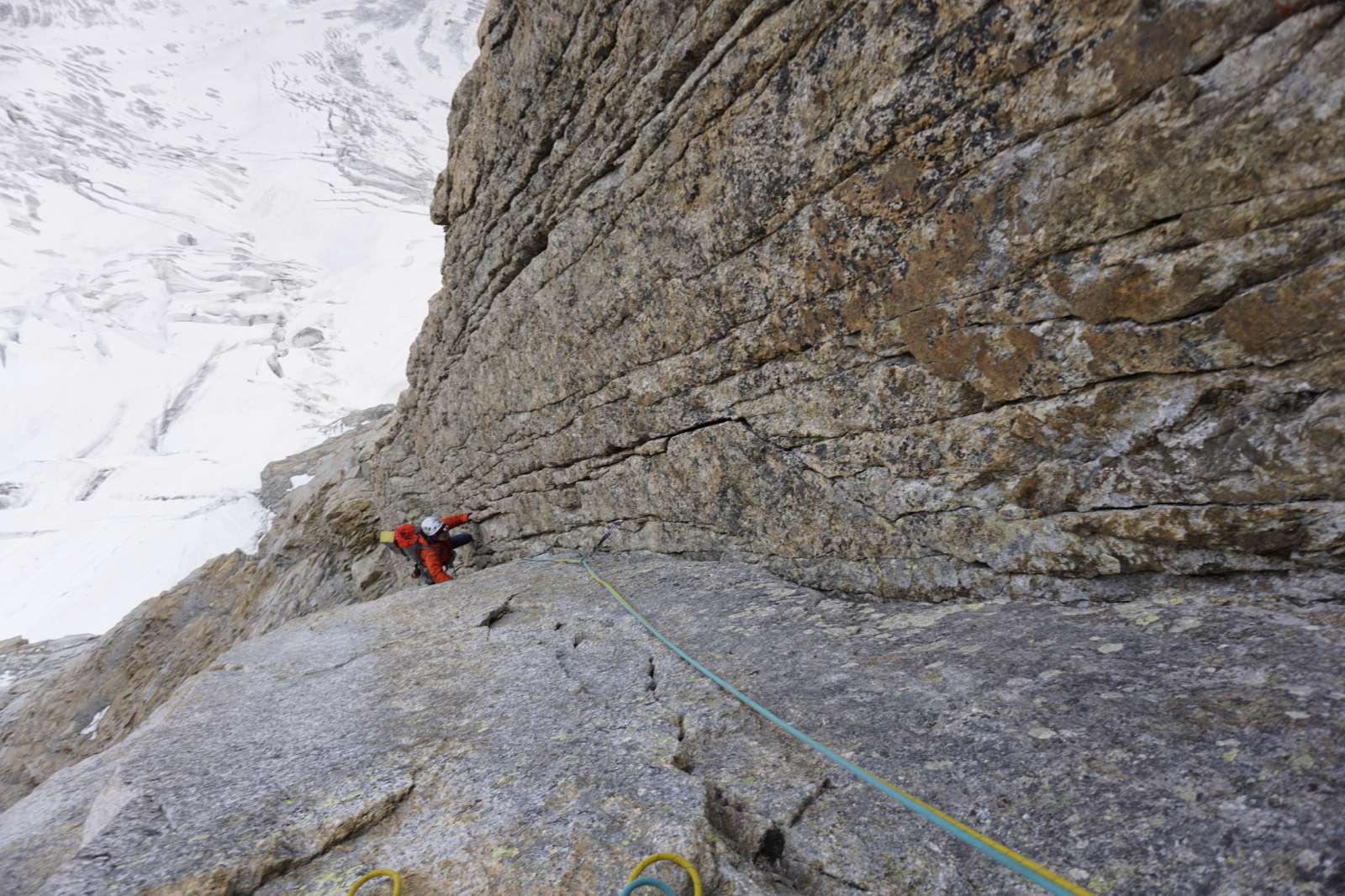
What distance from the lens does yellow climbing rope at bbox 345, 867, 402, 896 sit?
2443 millimetres

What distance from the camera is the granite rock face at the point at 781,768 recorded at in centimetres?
199

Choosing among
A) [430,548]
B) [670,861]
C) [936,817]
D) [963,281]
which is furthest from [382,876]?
[430,548]

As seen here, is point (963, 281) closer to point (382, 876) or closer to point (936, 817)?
point (936, 817)

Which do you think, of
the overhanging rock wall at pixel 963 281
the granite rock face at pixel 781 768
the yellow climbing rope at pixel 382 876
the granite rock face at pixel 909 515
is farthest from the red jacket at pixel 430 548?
the yellow climbing rope at pixel 382 876

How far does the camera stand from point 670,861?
7.79ft

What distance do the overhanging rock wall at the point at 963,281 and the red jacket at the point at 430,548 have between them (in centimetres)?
453

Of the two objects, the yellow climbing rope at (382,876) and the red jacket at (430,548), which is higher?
the red jacket at (430,548)

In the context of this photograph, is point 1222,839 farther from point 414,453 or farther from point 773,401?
point 414,453

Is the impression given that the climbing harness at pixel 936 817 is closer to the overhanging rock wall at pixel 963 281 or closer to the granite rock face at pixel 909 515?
the granite rock face at pixel 909 515

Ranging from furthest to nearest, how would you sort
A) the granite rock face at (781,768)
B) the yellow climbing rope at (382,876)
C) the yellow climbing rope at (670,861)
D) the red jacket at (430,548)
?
the red jacket at (430,548) → the yellow climbing rope at (382,876) → the yellow climbing rope at (670,861) → the granite rock face at (781,768)

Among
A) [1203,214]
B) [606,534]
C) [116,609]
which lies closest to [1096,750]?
→ [1203,214]

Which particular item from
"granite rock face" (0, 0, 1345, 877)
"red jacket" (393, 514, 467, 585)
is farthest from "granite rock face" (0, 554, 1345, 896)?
"red jacket" (393, 514, 467, 585)

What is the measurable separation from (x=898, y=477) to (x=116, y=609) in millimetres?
36139

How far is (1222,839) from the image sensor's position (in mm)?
1791
